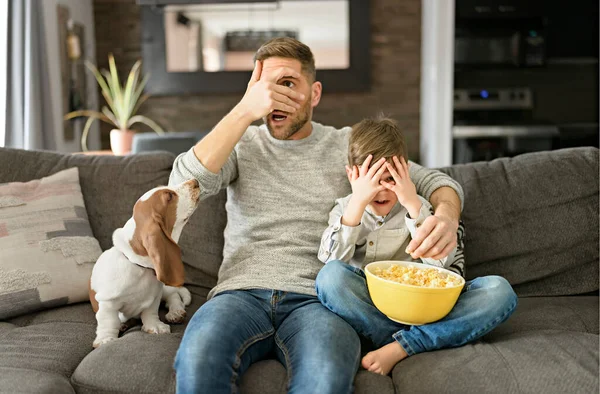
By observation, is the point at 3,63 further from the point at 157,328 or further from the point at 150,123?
the point at 157,328

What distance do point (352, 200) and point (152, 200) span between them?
534 mm

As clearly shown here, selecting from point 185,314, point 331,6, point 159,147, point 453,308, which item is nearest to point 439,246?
point 453,308

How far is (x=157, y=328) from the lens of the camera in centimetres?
169

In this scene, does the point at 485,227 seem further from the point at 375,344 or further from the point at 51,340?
the point at 51,340

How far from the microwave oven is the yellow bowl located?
3209 mm

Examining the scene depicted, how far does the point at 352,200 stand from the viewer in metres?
1.62

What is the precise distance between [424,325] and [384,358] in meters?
0.13

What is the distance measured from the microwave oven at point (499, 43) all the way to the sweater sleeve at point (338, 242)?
309cm

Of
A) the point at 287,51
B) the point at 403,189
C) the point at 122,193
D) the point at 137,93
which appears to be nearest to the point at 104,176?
the point at 122,193

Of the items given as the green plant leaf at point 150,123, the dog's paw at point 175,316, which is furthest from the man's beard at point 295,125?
the green plant leaf at point 150,123

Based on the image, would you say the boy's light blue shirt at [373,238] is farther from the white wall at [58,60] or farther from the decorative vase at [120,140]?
the white wall at [58,60]

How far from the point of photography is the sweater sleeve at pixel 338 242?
163 centimetres

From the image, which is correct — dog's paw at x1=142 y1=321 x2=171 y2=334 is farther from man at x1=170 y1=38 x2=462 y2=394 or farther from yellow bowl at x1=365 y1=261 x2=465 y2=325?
yellow bowl at x1=365 y1=261 x2=465 y2=325

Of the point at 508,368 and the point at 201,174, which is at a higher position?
the point at 201,174
